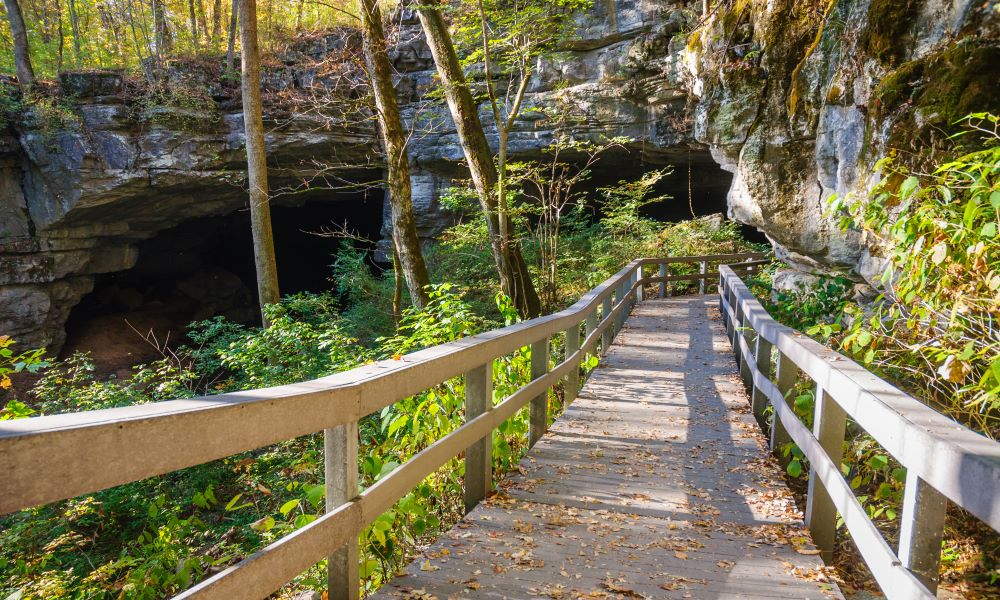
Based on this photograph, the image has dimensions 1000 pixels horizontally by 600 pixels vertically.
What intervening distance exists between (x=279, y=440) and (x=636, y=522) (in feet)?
7.35

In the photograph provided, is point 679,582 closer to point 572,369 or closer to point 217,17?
point 572,369

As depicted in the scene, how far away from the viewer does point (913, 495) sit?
1.71 m

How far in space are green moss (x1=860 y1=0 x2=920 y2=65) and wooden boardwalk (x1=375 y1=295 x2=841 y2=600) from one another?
4717 millimetres

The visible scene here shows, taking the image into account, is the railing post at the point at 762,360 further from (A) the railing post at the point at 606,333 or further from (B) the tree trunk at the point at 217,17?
(B) the tree trunk at the point at 217,17

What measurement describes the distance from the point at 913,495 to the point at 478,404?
6.96ft

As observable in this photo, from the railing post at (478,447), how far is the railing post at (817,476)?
1715 mm

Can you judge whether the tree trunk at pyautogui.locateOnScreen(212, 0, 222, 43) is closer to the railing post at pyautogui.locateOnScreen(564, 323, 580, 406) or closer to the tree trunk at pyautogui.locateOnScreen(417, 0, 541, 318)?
the tree trunk at pyautogui.locateOnScreen(417, 0, 541, 318)

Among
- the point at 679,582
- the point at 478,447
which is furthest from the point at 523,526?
the point at 679,582

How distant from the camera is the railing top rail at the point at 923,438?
4.54ft

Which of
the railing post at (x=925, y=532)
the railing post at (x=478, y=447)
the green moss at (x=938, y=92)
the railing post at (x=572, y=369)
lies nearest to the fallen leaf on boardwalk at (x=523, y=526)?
the railing post at (x=478, y=447)

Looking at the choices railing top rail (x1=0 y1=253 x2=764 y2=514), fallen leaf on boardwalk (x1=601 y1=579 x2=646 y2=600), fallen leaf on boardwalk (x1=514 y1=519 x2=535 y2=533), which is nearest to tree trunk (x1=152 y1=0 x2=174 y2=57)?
fallen leaf on boardwalk (x1=514 y1=519 x2=535 y2=533)

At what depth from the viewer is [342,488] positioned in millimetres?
2109

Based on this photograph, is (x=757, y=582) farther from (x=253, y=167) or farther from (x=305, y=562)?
(x=253, y=167)

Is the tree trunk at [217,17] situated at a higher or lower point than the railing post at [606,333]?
higher
